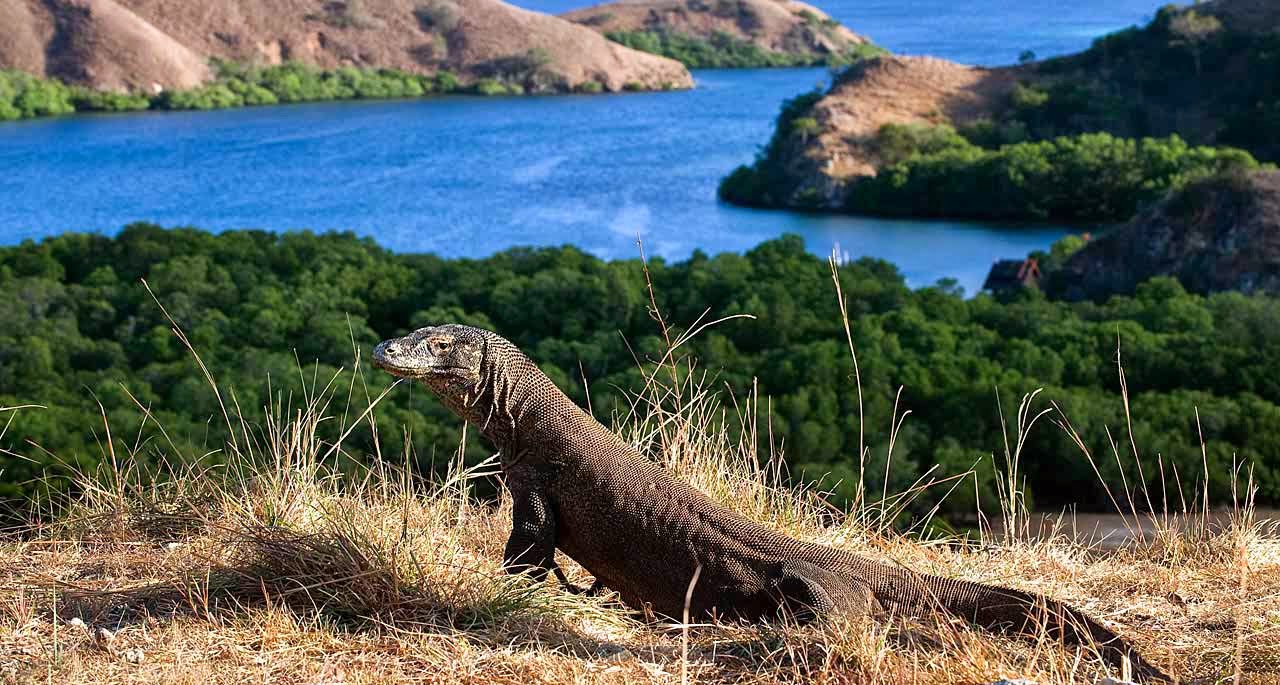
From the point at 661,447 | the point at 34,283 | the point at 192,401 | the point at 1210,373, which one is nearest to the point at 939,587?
the point at 661,447

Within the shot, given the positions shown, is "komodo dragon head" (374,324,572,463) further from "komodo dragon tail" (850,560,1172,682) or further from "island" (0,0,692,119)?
"island" (0,0,692,119)

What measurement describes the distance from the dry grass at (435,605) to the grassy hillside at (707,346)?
10.1 metres

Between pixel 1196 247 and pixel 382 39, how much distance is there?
292 feet

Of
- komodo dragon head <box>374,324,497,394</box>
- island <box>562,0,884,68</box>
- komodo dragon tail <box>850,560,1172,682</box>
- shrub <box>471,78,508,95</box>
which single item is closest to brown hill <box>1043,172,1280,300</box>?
komodo dragon tail <box>850,560,1172,682</box>

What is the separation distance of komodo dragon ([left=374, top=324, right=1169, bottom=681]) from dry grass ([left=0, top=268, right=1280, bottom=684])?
114 mm

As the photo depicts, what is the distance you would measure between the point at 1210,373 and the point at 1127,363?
1.87 metres

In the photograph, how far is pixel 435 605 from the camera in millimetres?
4305

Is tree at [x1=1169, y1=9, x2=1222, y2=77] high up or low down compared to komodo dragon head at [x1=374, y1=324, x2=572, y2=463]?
up

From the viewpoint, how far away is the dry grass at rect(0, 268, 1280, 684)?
3.86 m

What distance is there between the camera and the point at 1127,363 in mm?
28531

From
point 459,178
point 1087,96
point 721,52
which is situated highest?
point 721,52

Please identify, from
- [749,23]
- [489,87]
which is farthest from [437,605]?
[749,23]

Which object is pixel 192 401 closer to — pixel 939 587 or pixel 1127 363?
pixel 1127 363

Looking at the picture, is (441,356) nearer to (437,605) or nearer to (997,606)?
(437,605)
